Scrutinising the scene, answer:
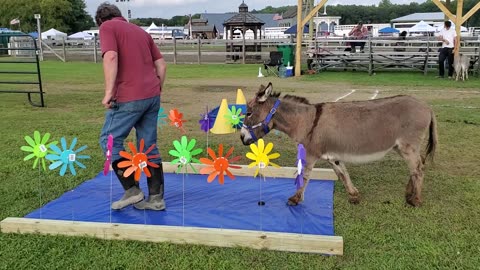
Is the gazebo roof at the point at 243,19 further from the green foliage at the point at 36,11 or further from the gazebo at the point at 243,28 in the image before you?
the green foliage at the point at 36,11

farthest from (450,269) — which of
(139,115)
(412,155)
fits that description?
(139,115)

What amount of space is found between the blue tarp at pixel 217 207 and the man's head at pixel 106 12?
5.50 ft

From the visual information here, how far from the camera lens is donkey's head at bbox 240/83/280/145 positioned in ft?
16.6

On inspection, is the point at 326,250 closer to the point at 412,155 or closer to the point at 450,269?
the point at 450,269

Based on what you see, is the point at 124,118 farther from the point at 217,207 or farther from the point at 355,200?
the point at 355,200

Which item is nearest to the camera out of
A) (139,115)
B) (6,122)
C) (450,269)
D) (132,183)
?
(450,269)

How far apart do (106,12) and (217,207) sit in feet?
7.76

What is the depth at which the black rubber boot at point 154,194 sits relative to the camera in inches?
194

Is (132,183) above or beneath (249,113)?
beneath

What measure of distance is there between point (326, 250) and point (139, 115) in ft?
7.43

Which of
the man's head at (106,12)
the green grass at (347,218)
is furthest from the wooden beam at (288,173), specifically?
the man's head at (106,12)

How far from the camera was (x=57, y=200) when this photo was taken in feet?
17.1

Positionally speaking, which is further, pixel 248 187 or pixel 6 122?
pixel 6 122

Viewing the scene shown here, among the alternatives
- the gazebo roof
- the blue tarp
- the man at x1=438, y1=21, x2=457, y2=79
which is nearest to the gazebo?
the gazebo roof
